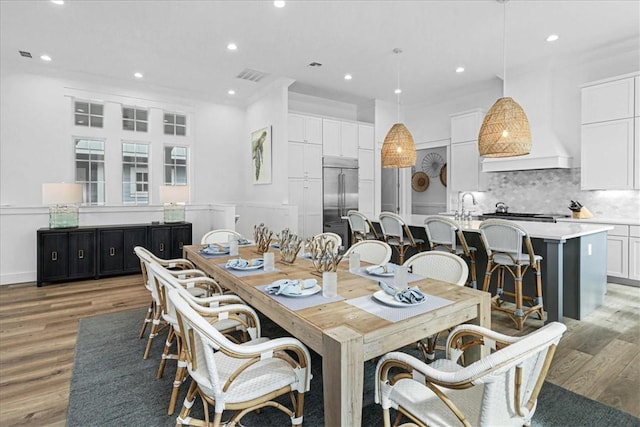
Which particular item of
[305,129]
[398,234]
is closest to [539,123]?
[398,234]

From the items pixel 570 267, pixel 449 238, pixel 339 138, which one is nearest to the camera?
pixel 570 267

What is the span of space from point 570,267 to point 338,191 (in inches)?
164

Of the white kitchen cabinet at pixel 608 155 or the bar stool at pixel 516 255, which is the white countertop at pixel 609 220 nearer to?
the white kitchen cabinet at pixel 608 155

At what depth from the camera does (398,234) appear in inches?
168

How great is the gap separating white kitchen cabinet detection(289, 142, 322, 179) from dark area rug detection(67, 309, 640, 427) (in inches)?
160

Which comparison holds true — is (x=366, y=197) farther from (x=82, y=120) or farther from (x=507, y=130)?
(x=82, y=120)

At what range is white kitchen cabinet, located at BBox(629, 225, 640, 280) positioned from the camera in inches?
175

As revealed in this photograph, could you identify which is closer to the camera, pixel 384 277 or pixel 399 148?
pixel 384 277

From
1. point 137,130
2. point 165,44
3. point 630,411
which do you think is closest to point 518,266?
point 630,411

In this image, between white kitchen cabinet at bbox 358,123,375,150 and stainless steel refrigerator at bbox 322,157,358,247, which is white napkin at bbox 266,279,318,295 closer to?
stainless steel refrigerator at bbox 322,157,358,247

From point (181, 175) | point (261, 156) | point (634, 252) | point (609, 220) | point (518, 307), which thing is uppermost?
point (261, 156)

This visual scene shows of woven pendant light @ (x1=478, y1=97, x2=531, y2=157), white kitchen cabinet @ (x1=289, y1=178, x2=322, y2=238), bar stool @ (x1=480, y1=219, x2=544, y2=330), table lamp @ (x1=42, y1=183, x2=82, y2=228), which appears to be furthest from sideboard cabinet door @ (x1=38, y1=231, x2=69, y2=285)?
woven pendant light @ (x1=478, y1=97, x2=531, y2=157)

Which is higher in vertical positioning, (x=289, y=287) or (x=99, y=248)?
(x=289, y=287)

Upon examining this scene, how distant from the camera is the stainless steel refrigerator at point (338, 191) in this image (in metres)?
6.73
